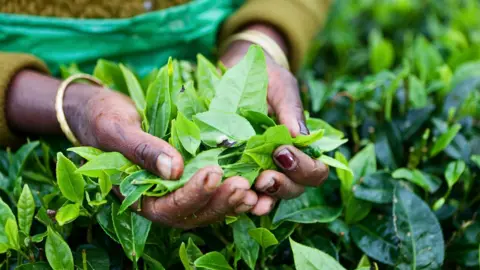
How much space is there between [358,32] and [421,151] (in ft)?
2.69

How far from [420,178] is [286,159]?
36 cm

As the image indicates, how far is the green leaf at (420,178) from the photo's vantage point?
105 cm

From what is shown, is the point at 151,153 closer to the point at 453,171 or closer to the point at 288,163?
the point at 288,163

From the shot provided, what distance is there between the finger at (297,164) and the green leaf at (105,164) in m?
0.22

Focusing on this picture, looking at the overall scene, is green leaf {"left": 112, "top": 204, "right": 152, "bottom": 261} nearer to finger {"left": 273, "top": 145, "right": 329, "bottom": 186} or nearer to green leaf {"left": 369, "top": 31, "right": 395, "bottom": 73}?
finger {"left": 273, "top": 145, "right": 329, "bottom": 186}

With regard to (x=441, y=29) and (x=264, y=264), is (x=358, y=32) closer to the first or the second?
(x=441, y=29)

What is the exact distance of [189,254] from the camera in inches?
35.4

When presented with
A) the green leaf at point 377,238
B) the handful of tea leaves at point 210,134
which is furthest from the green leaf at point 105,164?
the green leaf at point 377,238

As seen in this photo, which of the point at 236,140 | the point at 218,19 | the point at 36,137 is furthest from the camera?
the point at 218,19

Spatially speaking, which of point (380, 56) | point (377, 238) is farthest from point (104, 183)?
point (380, 56)

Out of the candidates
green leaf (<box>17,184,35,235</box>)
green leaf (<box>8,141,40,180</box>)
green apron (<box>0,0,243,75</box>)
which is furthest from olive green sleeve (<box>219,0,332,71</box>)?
green leaf (<box>17,184,35,235</box>)

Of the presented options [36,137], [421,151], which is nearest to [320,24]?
[421,151]

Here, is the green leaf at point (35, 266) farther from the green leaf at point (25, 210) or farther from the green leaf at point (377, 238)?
the green leaf at point (377, 238)

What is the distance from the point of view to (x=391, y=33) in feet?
6.26
